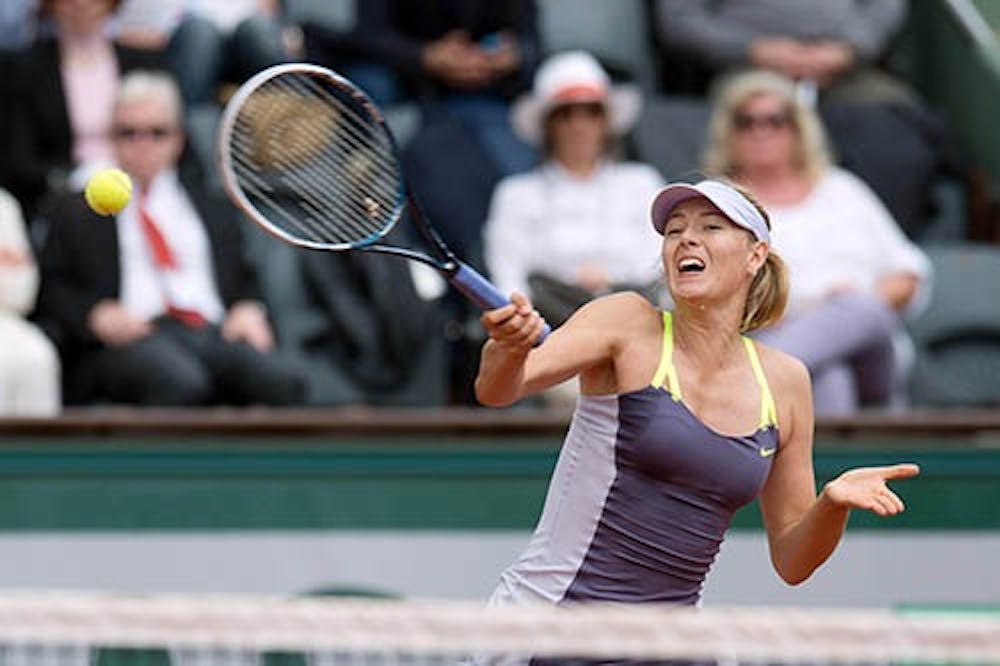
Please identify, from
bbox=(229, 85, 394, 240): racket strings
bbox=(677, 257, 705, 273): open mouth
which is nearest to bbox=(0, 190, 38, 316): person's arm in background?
bbox=(229, 85, 394, 240): racket strings

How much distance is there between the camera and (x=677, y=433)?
4184 mm

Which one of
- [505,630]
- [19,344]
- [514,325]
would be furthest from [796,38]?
[505,630]

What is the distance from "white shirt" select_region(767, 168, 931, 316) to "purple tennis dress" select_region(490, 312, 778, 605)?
292cm

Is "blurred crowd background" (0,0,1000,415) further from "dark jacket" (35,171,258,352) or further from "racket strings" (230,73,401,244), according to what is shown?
"racket strings" (230,73,401,244)

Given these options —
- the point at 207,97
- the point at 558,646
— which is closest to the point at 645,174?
the point at 207,97

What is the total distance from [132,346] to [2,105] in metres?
1.30

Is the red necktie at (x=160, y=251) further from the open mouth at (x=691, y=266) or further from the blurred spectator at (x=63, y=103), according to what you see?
the open mouth at (x=691, y=266)

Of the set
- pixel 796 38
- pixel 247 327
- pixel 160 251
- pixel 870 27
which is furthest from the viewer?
pixel 870 27

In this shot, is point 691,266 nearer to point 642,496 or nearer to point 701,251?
point 701,251

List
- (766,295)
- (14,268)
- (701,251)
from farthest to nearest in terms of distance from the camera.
Answer: 1. (14,268)
2. (766,295)
3. (701,251)

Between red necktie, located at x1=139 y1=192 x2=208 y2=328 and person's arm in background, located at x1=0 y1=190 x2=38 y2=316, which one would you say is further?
red necktie, located at x1=139 y1=192 x2=208 y2=328

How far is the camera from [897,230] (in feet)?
25.2

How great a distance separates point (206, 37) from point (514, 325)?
4.33m

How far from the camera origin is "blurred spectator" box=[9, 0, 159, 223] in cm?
759
